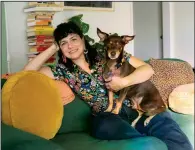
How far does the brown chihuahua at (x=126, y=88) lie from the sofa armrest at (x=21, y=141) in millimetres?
558

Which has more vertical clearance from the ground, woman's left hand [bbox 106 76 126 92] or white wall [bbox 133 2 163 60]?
white wall [bbox 133 2 163 60]

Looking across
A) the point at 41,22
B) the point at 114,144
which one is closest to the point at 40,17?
the point at 41,22

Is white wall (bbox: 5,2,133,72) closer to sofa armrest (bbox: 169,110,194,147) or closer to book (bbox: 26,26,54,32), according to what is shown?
book (bbox: 26,26,54,32)

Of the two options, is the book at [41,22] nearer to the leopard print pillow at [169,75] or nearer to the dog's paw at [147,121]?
the leopard print pillow at [169,75]

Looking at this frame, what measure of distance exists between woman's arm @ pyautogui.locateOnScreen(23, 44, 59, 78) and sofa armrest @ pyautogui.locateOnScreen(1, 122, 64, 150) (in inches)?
17.8

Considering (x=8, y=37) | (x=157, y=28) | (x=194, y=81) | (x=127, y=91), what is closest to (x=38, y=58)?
(x=8, y=37)

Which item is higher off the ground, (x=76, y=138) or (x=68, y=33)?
(x=68, y=33)

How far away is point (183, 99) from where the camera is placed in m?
1.58

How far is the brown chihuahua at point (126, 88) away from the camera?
1.55 metres

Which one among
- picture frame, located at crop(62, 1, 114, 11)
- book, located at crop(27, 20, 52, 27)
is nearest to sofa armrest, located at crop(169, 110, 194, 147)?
picture frame, located at crop(62, 1, 114, 11)

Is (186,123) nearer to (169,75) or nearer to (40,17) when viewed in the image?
(169,75)

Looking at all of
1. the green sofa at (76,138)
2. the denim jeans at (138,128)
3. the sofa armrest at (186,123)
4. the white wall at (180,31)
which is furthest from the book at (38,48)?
the sofa armrest at (186,123)

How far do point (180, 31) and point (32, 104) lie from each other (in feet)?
2.84

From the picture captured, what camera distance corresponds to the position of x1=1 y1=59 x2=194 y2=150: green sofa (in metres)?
1.06
